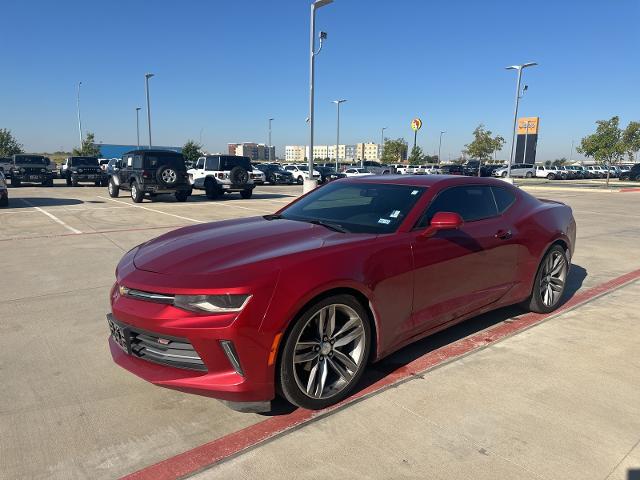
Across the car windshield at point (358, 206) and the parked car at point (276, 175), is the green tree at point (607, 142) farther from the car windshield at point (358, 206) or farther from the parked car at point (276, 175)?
the car windshield at point (358, 206)

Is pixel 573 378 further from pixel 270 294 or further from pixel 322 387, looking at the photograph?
pixel 270 294

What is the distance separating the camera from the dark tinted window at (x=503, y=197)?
4434 mm

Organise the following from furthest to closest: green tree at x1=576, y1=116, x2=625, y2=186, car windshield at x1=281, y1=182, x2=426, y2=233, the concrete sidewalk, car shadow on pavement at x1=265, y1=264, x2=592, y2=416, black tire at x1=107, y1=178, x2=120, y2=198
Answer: green tree at x1=576, y1=116, x2=625, y2=186 < black tire at x1=107, y1=178, x2=120, y2=198 < car windshield at x1=281, y1=182, x2=426, y2=233 < car shadow on pavement at x1=265, y1=264, x2=592, y2=416 < the concrete sidewalk

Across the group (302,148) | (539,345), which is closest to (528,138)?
(539,345)

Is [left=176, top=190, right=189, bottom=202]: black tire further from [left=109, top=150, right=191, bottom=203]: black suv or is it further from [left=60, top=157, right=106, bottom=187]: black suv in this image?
[left=60, top=157, right=106, bottom=187]: black suv

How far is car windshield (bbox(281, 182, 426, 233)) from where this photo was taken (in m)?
3.59

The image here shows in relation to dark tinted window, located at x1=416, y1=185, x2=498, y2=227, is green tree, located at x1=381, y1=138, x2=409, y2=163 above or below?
above

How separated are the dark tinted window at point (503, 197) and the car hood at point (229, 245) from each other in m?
1.77

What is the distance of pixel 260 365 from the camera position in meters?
2.63

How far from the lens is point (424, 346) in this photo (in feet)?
13.0

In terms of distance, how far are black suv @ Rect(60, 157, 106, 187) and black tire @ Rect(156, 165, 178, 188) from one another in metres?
11.0

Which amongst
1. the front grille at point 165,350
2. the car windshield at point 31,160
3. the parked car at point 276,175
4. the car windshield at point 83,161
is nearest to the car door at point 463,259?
the front grille at point 165,350

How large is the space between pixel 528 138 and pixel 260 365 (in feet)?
286

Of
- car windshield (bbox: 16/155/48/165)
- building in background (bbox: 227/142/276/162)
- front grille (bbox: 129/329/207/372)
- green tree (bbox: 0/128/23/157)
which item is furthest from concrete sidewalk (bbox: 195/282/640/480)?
building in background (bbox: 227/142/276/162)
